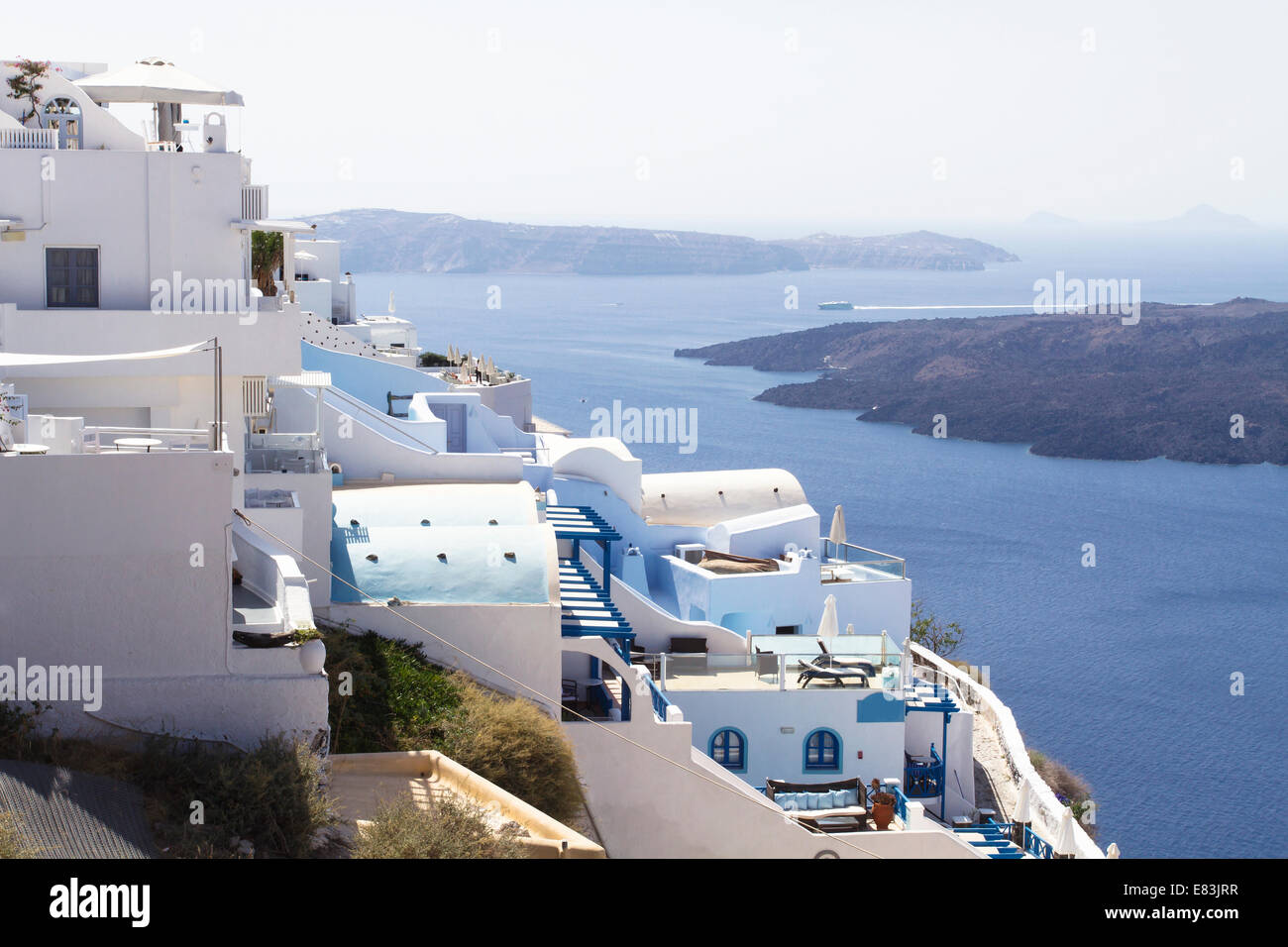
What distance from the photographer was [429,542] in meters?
21.2

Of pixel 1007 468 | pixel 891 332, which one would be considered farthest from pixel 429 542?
pixel 891 332

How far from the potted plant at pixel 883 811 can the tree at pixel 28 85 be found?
15469 mm

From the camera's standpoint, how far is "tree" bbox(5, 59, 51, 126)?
855 inches

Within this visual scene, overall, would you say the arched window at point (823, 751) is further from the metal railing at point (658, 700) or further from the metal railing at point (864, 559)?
the metal railing at point (864, 559)

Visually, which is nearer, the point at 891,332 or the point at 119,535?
the point at 119,535

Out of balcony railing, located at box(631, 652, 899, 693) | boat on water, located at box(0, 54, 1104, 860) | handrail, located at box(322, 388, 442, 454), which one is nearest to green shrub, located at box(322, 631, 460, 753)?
boat on water, located at box(0, 54, 1104, 860)

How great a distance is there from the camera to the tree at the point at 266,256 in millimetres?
26281

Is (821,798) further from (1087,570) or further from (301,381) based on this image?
(1087,570)

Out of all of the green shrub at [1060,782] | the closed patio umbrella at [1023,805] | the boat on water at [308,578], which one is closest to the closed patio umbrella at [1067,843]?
the boat on water at [308,578]

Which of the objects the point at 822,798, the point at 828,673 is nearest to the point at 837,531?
the point at 828,673

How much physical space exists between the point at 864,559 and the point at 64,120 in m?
20.6

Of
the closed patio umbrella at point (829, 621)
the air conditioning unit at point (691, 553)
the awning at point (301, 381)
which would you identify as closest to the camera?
the awning at point (301, 381)

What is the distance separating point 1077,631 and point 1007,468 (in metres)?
56.6
